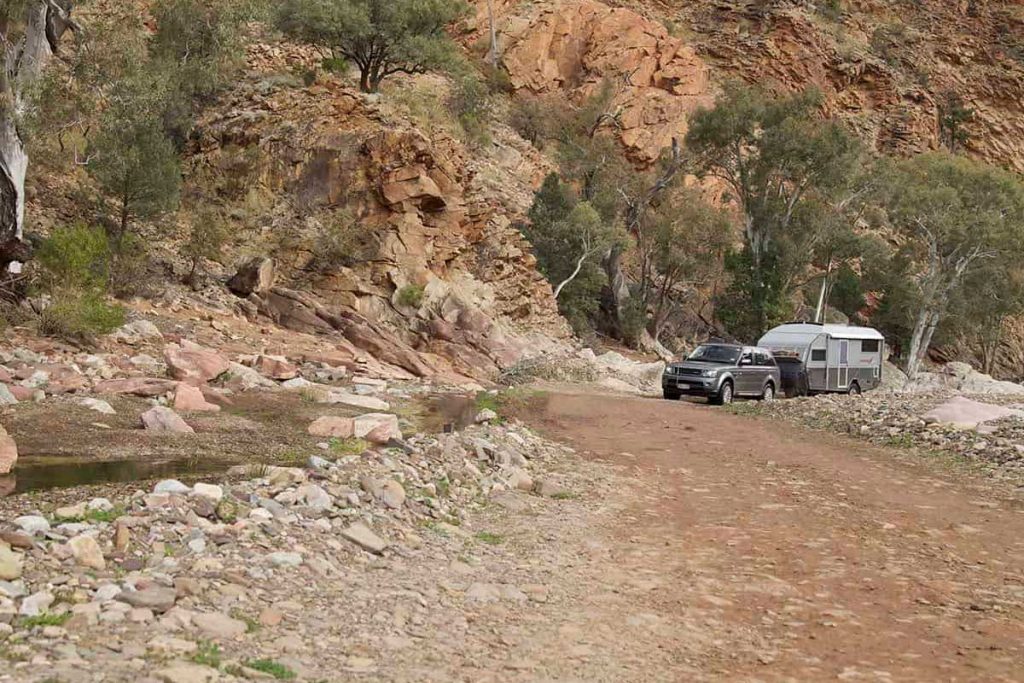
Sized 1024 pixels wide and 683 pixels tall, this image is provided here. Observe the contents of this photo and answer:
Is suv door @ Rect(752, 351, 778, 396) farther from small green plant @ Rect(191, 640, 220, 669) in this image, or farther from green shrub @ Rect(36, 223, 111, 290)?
small green plant @ Rect(191, 640, 220, 669)

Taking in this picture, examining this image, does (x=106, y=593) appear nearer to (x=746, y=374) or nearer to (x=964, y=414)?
(x=964, y=414)

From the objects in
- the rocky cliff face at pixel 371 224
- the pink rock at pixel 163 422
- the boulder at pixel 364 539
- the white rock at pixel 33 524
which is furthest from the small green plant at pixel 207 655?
the rocky cliff face at pixel 371 224

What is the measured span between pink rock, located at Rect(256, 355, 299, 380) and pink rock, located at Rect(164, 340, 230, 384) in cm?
133

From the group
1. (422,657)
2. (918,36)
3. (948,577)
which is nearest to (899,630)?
(948,577)

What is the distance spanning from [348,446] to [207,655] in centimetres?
646

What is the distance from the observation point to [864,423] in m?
16.9

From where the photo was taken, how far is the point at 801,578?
6816 millimetres

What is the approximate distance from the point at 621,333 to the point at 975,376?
19.0m

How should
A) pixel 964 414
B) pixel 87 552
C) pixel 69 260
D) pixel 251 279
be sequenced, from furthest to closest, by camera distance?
pixel 251 279, pixel 69 260, pixel 964 414, pixel 87 552

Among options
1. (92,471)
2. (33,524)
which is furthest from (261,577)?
(92,471)

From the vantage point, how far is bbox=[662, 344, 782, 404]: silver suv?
2300cm

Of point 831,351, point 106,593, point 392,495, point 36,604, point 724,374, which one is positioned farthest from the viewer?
point 831,351

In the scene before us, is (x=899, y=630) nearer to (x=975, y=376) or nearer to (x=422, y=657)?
(x=422, y=657)

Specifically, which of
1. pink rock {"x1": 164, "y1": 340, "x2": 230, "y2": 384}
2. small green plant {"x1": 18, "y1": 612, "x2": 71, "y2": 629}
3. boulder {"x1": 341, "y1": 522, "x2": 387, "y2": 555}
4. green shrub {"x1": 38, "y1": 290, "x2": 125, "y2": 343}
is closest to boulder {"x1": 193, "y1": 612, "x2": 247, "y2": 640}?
small green plant {"x1": 18, "y1": 612, "x2": 71, "y2": 629}
